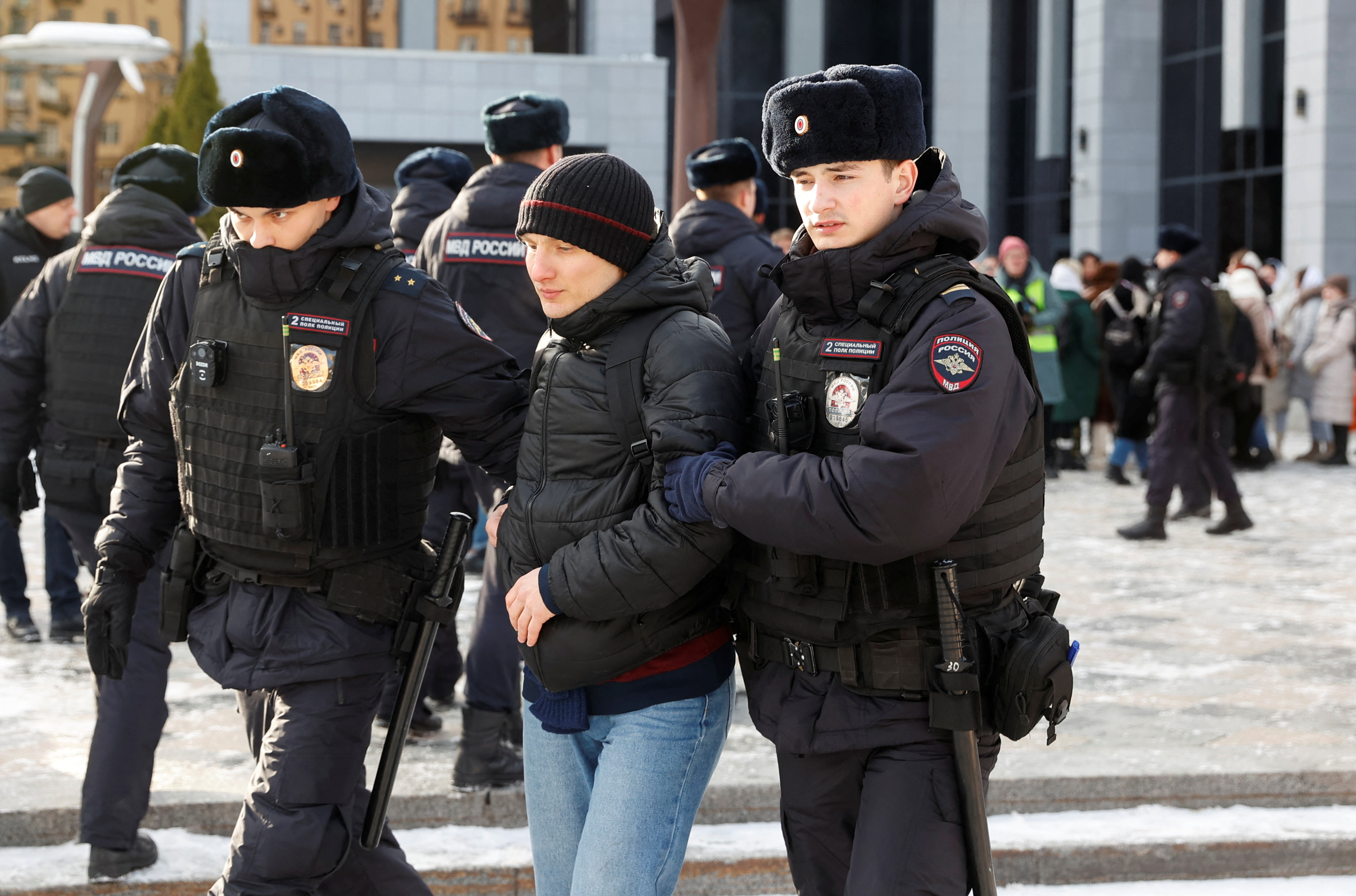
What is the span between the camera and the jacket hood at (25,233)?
293 inches

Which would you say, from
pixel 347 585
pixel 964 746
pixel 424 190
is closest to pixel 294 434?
pixel 347 585

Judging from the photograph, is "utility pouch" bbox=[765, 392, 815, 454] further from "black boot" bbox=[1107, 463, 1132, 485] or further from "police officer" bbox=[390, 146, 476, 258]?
"black boot" bbox=[1107, 463, 1132, 485]

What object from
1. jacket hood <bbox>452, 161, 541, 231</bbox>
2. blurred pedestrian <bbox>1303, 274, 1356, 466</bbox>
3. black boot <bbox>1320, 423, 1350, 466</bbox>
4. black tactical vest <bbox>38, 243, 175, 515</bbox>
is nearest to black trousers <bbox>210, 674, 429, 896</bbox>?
black tactical vest <bbox>38, 243, 175, 515</bbox>

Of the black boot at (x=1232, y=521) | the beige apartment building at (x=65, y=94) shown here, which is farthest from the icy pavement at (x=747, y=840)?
the beige apartment building at (x=65, y=94)

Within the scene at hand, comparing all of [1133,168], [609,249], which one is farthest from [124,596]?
[1133,168]

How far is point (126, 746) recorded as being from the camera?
386 cm

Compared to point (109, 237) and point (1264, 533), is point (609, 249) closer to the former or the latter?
point (109, 237)

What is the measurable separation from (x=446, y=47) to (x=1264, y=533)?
18593mm

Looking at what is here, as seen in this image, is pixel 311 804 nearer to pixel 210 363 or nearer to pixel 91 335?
pixel 210 363

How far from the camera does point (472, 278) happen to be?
4.78m

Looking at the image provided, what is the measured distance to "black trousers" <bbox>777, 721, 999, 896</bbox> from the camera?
2529 millimetres

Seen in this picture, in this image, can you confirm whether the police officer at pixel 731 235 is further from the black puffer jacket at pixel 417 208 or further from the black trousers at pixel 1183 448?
the black trousers at pixel 1183 448

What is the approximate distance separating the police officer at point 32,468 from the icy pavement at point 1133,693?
0.21m

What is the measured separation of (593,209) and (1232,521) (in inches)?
322
